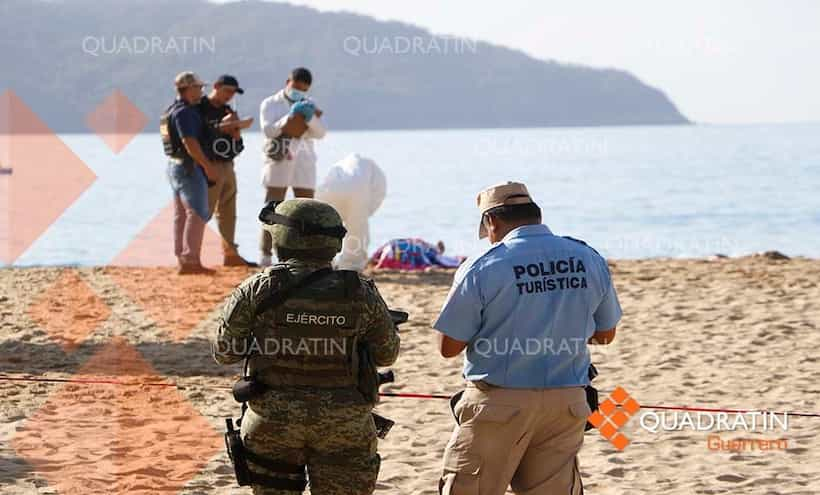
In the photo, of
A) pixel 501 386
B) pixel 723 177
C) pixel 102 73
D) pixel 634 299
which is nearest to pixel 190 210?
pixel 634 299

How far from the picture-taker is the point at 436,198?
40.8 m

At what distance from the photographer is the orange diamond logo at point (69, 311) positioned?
381 inches

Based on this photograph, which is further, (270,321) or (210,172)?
(210,172)

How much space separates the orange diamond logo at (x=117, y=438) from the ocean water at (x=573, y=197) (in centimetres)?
1179

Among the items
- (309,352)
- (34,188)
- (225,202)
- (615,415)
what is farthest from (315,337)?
(34,188)

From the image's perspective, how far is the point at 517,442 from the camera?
4.23 m

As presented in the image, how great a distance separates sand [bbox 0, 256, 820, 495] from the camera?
614 centimetres

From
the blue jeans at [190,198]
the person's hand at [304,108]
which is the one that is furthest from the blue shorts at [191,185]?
the person's hand at [304,108]

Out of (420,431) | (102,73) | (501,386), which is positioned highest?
(102,73)

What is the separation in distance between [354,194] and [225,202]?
125 centimetres

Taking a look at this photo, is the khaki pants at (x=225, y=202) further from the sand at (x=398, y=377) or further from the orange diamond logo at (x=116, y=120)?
the orange diamond logo at (x=116, y=120)

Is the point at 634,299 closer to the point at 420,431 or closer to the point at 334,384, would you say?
the point at 420,431

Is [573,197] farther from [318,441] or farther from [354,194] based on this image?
[318,441]

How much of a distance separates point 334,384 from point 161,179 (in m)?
52.2
